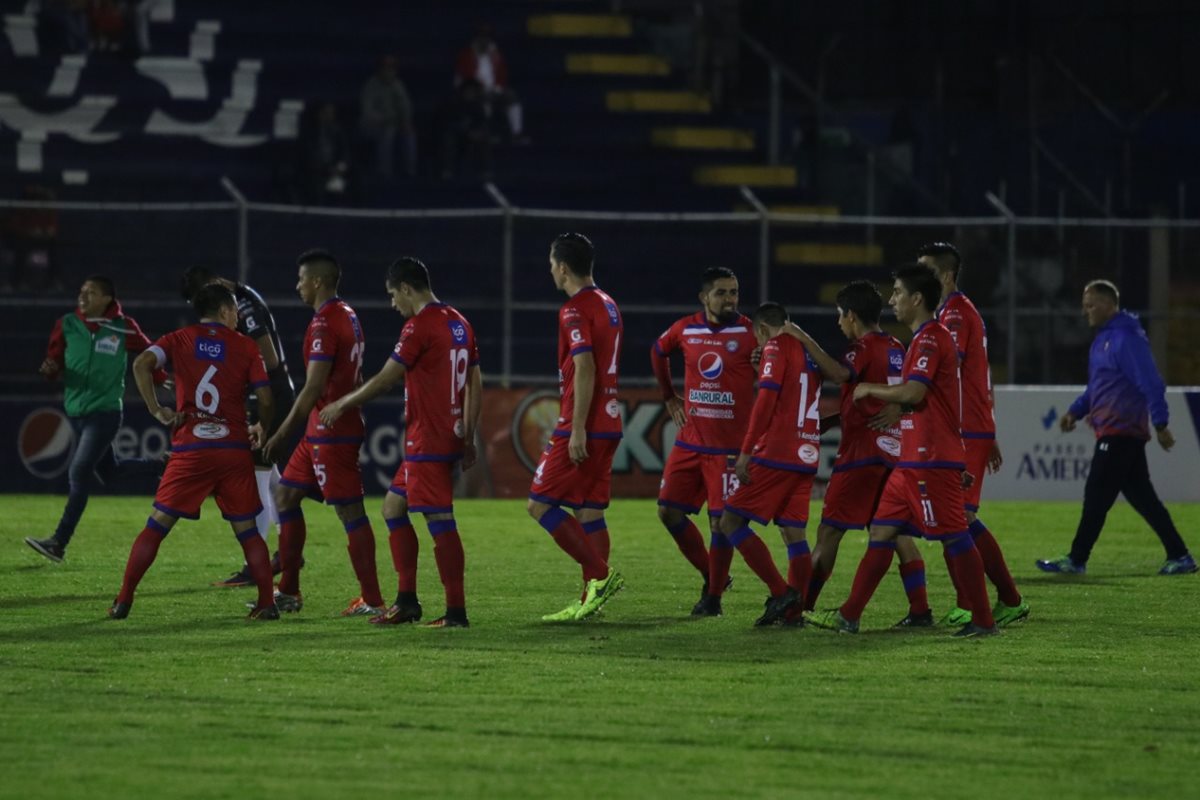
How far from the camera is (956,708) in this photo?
8.79m

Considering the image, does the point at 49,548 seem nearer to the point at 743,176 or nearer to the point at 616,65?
the point at 743,176

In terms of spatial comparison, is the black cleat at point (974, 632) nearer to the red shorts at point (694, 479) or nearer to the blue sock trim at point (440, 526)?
the red shorts at point (694, 479)

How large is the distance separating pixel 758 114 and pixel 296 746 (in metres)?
27.4

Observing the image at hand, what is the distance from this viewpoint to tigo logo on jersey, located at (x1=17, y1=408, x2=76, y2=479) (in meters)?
21.8

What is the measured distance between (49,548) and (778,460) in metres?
5.86

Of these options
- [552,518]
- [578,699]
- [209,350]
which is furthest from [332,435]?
[578,699]

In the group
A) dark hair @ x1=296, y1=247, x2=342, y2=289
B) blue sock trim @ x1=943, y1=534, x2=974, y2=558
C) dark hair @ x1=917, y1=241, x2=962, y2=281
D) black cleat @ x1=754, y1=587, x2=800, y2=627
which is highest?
dark hair @ x1=917, y1=241, x2=962, y2=281

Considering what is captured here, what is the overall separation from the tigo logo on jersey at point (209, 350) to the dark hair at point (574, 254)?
6.38 feet

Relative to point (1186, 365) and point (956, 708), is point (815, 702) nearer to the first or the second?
point (956, 708)

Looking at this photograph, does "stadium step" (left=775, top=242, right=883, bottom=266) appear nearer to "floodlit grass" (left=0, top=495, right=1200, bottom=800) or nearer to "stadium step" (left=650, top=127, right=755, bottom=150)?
"stadium step" (left=650, top=127, right=755, bottom=150)

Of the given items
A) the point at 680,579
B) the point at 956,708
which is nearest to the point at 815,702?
the point at 956,708

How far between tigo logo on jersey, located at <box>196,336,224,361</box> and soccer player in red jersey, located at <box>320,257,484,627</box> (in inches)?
29.3

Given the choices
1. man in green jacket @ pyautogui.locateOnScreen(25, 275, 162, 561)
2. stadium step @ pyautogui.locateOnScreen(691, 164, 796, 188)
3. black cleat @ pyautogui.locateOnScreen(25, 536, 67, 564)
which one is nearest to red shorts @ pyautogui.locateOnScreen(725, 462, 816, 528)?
black cleat @ pyautogui.locateOnScreen(25, 536, 67, 564)

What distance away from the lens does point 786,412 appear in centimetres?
1134
